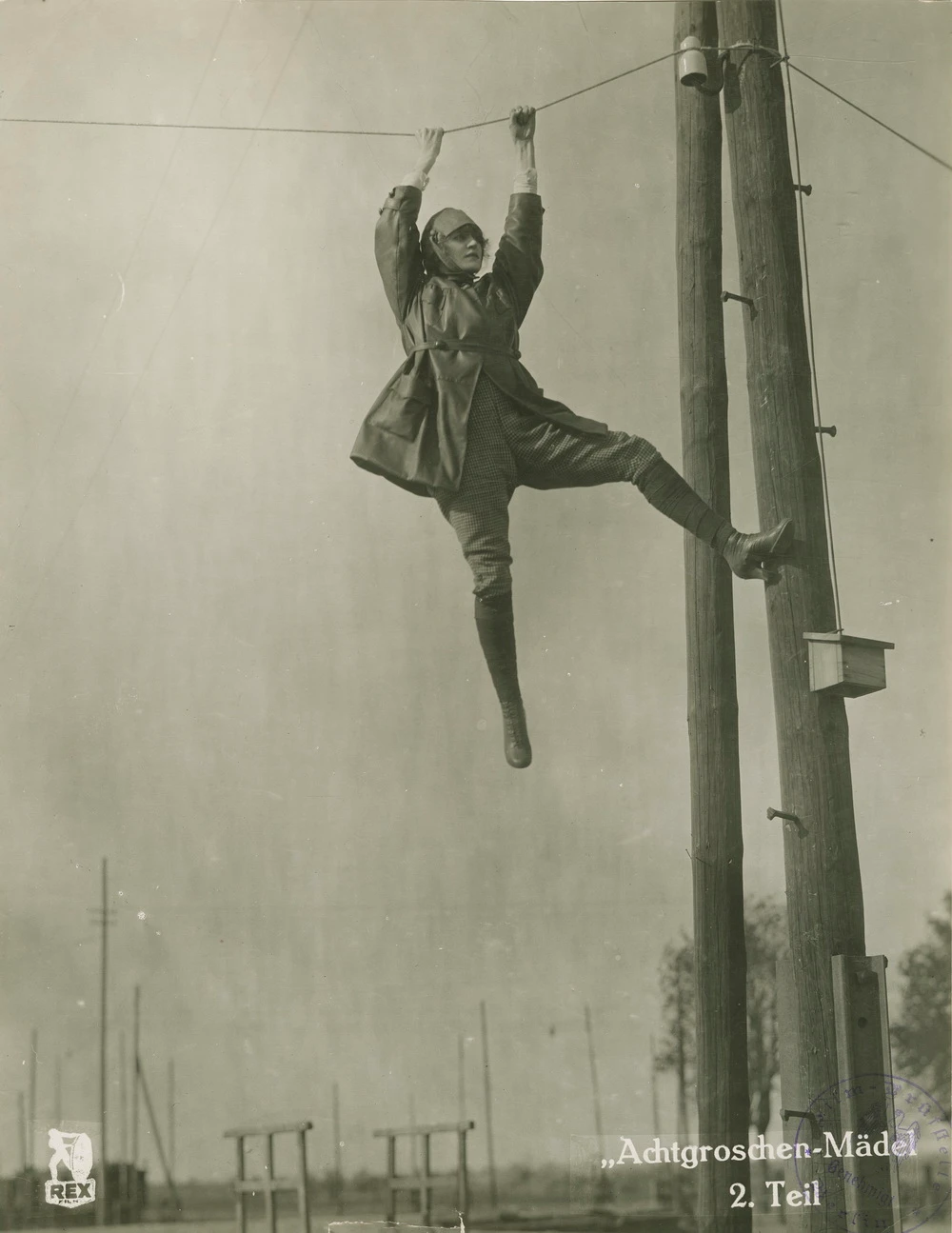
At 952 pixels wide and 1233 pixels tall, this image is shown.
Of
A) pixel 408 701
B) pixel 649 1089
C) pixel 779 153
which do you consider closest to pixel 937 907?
pixel 649 1089

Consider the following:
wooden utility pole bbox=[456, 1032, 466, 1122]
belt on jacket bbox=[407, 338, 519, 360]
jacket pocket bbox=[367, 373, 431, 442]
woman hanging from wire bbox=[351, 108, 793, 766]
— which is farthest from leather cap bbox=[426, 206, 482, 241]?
wooden utility pole bbox=[456, 1032, 466, 1122]

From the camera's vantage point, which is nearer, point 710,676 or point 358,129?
point 710,676

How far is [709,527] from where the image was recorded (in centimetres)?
549

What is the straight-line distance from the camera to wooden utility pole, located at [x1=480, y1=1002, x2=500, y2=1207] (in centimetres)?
527

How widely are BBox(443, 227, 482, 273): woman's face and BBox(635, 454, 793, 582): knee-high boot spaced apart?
98 centimetres

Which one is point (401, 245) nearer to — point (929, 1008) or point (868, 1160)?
point (929, 1008)

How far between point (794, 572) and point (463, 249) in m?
1.68

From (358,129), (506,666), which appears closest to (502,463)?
(506,666)

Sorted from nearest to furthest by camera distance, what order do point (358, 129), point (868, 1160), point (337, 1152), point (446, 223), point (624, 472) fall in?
point (868, 1160)
point (337, 1152)
point (624, 472)
point (446, 223)
point (358, 129)

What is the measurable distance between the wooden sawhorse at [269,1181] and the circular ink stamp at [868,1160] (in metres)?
1.66

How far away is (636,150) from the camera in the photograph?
6090 mm

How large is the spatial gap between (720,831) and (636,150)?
8.69ft

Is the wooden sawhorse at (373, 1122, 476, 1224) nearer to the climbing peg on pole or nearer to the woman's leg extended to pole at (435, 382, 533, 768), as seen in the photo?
the woman's leg extended to pole at (435, 382, 533, 768)

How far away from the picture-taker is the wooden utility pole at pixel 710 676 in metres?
5.37
